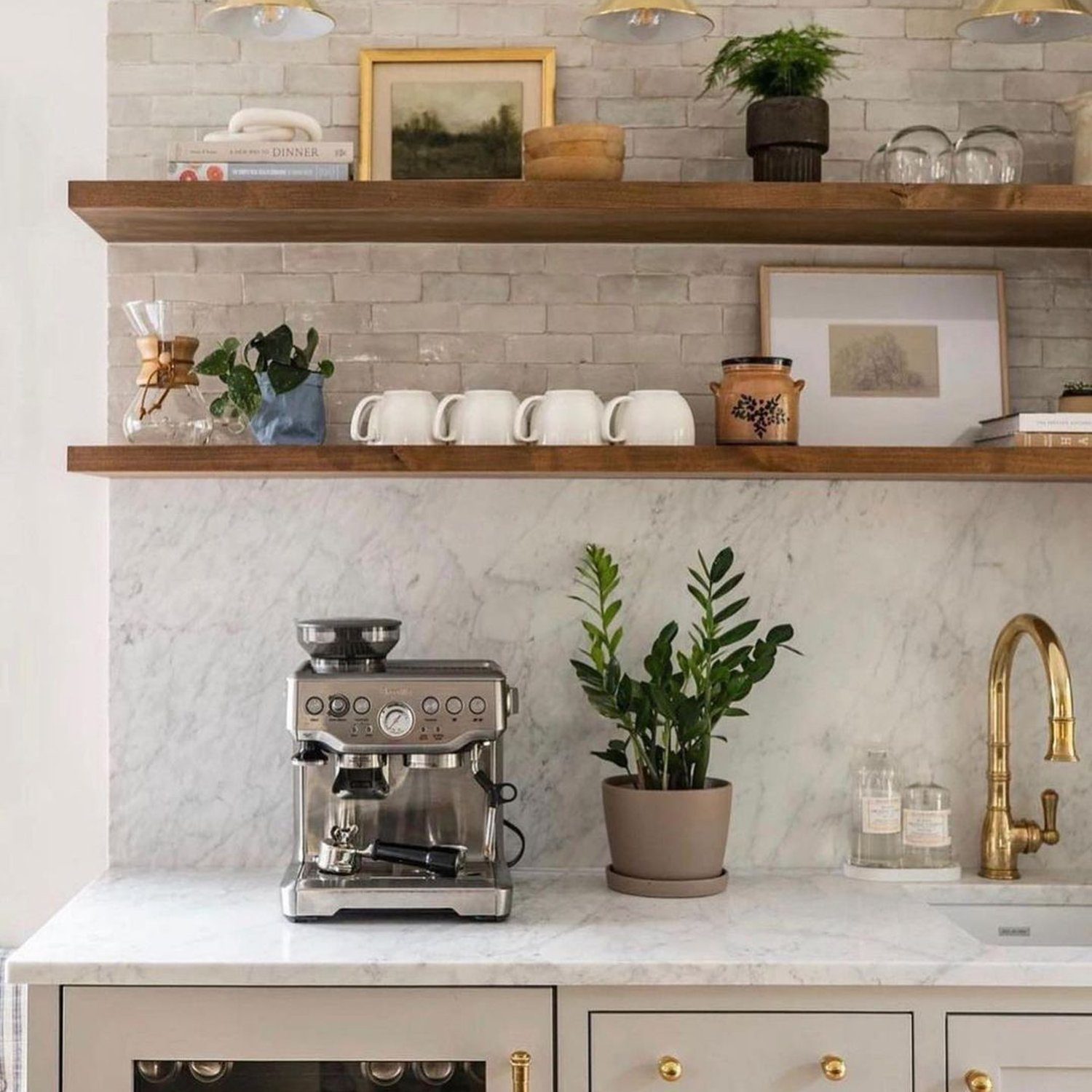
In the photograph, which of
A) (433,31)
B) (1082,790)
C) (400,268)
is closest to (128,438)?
(400,268)

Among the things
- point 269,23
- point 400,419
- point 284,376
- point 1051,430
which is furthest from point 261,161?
point 1051,430

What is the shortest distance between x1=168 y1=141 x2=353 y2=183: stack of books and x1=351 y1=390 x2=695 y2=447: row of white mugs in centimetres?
36

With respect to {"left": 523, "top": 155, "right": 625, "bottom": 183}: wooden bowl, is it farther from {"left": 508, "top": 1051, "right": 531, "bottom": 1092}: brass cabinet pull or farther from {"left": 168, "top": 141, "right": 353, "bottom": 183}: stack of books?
{"left": 508, "top": 1051, "right": 531, "bottom": 1092}: brass cabinet pull

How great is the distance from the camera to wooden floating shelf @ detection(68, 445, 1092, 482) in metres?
2.22

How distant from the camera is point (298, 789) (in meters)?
2.17

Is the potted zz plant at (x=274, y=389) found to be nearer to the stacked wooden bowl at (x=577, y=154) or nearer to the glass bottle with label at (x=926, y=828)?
the stacked wooden bowl at (x=577, y=154)

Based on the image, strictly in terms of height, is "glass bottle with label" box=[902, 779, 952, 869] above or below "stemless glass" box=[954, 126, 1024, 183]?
below

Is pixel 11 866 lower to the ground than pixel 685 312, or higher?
lower

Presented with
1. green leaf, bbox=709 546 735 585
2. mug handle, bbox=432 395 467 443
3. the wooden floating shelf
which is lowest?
green leaf, bbox=709 546 735 585

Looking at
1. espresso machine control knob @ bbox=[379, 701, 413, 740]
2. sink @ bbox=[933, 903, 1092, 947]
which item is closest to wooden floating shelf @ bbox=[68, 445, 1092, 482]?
espresso machine control knob @ bbox=[379, 701, 413, 740]

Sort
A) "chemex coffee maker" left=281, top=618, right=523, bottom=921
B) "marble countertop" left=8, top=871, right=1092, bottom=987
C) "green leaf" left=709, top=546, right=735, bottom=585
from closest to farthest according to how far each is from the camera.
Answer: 1. "marble countertop" left=8, top=871, right=1092, bottom=987
2. "chemex coffee maker" left=281, top=618, right=523, bottom=921
3. "green leaf" left=709, top=546, right=735, bottom=585

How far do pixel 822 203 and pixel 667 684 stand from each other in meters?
0.79

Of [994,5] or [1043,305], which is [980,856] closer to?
[1043,305]

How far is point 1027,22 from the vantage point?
7.36 ft
